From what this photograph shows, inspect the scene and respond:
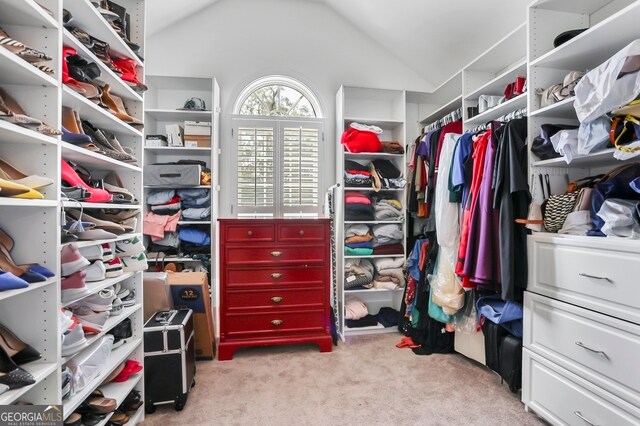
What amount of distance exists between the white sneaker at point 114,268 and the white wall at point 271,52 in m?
1.52

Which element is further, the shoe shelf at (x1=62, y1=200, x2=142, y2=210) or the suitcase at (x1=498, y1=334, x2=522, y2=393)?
the suitcase at (x1=498, y1=334, x2=522, y2=393)

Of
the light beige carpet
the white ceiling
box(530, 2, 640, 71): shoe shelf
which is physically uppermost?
the white ceiling

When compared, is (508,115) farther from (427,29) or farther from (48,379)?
(48,379)

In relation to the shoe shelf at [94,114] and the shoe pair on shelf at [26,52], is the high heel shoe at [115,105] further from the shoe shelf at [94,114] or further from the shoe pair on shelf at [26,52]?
the shoe pair on shelf at [26,52]

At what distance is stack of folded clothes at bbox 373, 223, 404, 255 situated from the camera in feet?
9.42

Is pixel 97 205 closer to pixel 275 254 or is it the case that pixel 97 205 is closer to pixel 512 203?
pixel 275 254

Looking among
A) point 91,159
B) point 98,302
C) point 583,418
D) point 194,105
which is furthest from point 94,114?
point 583,418

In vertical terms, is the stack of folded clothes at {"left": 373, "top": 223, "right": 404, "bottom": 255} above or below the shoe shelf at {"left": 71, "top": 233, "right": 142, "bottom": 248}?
below

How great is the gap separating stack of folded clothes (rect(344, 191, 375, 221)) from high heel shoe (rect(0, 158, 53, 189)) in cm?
215

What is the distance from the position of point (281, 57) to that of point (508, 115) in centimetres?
215

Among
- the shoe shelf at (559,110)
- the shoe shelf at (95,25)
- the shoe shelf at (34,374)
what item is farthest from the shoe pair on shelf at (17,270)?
the shoe shelf at (559,110)

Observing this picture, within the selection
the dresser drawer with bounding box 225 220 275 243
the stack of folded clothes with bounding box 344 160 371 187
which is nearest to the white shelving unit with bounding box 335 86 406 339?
the stack of folded clothes with bounding box 344 160 371 187

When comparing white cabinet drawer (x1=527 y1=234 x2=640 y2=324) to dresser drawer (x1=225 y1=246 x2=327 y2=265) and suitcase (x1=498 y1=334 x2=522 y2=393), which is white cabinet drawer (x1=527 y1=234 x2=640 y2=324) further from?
dresser drawer (x1=225 y1=246 x2=327 y2=265)

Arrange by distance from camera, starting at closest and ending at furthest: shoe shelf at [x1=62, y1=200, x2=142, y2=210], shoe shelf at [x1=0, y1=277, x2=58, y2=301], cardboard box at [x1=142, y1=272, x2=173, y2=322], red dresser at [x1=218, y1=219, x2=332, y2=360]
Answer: shoe shelf at [x1=0, y1=277, x2=58, y2=301], shoe shelf at [x1=62, y1=200, x2=142, y2=210], cardboard box at [x1=142, y1=272, x2=173, y2=322], red dresser at [x1=218, y1=219, x2=332, y2=360]
